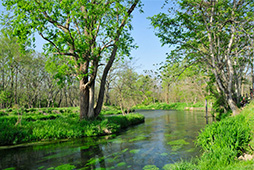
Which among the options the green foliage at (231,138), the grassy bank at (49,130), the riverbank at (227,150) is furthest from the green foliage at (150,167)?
the grassy bank at (49,130)

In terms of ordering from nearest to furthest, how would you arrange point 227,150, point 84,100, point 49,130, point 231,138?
point 227,150 < point 231,138 < point 49,130 < point 84,100

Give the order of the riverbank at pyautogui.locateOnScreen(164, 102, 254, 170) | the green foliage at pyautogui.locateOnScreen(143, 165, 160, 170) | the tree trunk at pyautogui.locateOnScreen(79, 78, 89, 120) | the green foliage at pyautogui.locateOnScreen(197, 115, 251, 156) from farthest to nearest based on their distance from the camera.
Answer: the tree trunk at pyautogui.locateOnScreen(79, 78, 89, 120) < the green foliage at pyautogui.locateOnScreen(143, 165, 160, 170) < the green foliage at pyautogui.locateOnScreen(197, 115, 251, 156) < the riverbank at pyautogui.locateOnScreen(164, 102, 254, 170)

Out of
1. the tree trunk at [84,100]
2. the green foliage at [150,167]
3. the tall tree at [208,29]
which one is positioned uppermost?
the tall tree at [208,29]

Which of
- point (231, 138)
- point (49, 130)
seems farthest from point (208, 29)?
point (49, 130)

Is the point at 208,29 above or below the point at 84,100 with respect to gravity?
above

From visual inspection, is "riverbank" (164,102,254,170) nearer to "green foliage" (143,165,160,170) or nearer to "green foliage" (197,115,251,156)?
"green foliage" (197,115,251,156)

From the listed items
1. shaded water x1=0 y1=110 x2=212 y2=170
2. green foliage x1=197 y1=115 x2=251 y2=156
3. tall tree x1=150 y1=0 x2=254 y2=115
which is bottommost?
shaded water x1=0 y1=110 x2=212 y2=170

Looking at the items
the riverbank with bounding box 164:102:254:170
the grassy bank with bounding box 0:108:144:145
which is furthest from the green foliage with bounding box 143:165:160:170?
the grassy bank with bounding box 0:108:144:145

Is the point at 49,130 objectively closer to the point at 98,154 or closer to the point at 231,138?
the point at 98,154

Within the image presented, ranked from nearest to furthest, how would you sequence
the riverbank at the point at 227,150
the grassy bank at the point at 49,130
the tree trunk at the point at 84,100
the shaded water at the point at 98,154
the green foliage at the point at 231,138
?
1. the riverbank at the point at 227,150
2. the green foliage at the point at 231,138
3. the shaded water at the point at 98,154
4. the grassy bank at the point at 49,130
5. the tree trunk at the point at 84,100

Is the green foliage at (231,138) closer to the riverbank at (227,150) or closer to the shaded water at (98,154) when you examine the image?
the riverbank at (227,150)

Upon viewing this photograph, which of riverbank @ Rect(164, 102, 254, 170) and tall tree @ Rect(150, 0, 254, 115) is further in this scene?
tall tree @ Rect(150, 0, 254, 115)

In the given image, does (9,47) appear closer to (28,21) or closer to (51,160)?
(28,21)

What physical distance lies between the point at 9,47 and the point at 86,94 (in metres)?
23.1
